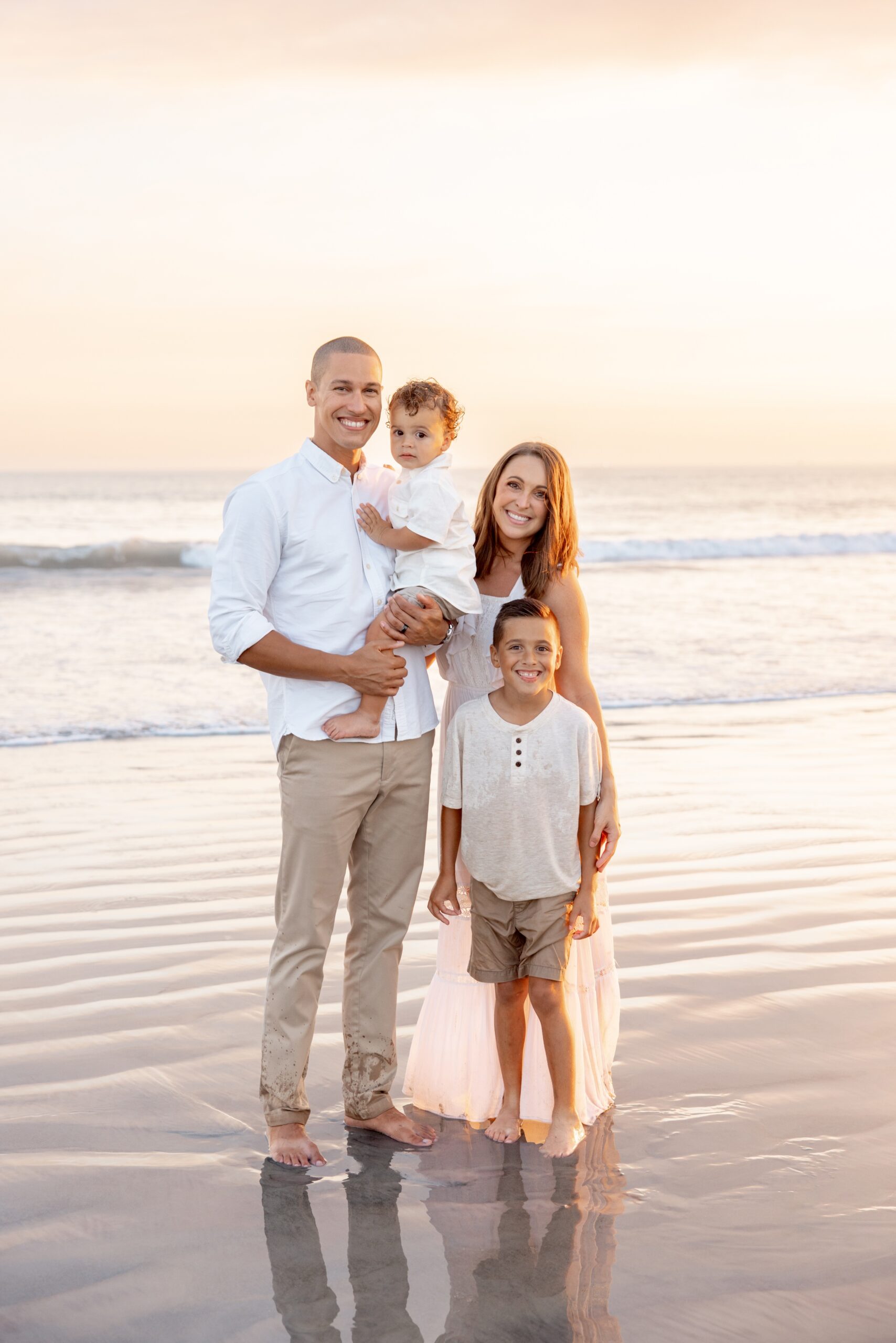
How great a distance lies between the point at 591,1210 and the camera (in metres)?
2.79

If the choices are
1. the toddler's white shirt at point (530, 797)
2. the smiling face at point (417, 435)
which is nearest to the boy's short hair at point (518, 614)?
the toddler's white shirt at point (530, 797)

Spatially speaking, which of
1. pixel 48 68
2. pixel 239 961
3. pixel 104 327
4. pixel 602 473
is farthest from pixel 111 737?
pixel 602 473

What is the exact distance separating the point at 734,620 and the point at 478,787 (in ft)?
38.0

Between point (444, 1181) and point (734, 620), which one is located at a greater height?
point (734, 620)

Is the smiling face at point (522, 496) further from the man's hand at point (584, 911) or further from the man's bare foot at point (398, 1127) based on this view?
the man's bare foot at point (398, 1127)

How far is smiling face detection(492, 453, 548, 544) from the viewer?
3.17 metres

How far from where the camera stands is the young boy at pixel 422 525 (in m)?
3.07

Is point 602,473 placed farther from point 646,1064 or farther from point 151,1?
point 646,1064

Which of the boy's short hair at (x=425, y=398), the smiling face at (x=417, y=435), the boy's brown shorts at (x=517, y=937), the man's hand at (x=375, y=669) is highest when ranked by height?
the boy's short hair at (x=425, y=398)

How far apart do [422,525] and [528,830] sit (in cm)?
84

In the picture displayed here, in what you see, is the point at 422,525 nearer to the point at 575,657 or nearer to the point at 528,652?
the point at 528,652

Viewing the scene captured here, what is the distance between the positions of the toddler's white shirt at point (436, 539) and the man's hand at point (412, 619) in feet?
0.21

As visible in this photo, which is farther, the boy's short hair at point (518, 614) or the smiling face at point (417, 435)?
the smiling face at point (417, 435)

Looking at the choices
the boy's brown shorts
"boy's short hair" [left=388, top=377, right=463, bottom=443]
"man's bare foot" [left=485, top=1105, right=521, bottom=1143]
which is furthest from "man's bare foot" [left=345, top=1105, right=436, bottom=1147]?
"boy's short hair" [left=388, top=377, right=463, bottom=443]
